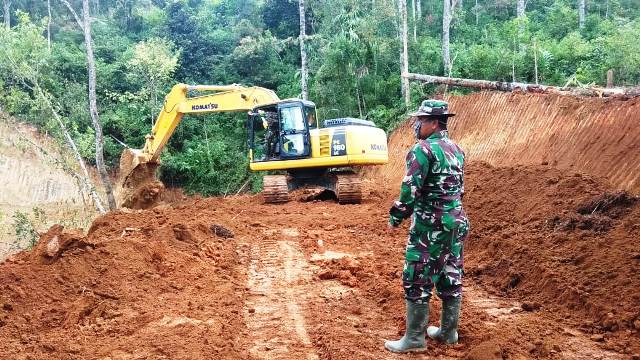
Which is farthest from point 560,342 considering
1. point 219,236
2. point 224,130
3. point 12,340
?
point 224,130

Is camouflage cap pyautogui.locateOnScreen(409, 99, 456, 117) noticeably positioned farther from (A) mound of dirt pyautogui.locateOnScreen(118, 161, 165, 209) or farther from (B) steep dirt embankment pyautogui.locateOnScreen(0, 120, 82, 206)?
(B) steep dirt embankment pyautogui.locateOnScreen(0, 120, 82, 206)

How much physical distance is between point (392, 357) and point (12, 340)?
10.5 ft

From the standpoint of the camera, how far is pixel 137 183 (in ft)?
48.1

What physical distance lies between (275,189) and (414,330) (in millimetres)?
10019

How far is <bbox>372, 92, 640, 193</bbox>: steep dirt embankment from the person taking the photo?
29.3 feet

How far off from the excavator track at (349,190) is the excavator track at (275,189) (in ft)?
4.89

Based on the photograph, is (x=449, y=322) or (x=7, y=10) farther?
(x=7, y=10)

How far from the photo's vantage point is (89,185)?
17266 mm

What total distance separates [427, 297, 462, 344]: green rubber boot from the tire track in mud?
104 cm

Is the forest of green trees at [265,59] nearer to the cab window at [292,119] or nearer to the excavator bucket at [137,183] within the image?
the excavator bucket at [137,183]

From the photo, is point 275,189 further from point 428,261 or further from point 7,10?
point 7,10

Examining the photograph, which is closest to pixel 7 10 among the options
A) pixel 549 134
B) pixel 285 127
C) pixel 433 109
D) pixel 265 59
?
pixel 265 59

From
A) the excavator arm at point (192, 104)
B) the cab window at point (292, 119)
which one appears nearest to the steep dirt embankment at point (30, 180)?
the excavator arm at point (192, 104)

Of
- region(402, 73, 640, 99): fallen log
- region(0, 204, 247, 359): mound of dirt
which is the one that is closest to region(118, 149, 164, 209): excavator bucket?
region(0, 204, 247, 359): mound of dirt
